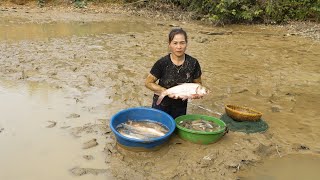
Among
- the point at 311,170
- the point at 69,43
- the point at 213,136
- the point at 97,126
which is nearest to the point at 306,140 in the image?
the point at 311,170

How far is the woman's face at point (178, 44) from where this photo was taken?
4492 millimetres

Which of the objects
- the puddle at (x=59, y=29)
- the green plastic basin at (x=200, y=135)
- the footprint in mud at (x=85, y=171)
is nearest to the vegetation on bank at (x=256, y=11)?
the puddle at (x=59, y=29)

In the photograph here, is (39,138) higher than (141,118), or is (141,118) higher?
(141,118)

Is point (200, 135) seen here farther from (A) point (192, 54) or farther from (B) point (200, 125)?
(A) point (192, 54)

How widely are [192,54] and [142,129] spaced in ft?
17.1

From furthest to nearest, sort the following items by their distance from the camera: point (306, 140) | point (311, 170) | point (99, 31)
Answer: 1. point (99, 31)
2. point (306, 140)
3. point (311, 170)

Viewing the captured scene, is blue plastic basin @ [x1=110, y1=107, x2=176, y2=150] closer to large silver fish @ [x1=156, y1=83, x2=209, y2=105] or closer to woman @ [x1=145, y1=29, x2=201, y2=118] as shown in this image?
woman @ [x1=145, y1=29, x2=201, y2=118]

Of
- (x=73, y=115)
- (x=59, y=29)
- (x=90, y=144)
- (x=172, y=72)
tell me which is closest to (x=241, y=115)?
(x=172, y=72)

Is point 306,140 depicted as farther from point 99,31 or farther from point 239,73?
point 99,31

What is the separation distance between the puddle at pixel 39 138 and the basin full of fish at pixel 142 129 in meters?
0.39

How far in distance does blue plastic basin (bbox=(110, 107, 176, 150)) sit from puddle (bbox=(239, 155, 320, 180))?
1.06 metres

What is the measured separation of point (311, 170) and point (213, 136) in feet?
4.07

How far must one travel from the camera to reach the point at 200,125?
4.95m

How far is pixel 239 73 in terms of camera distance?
812 centimetres
